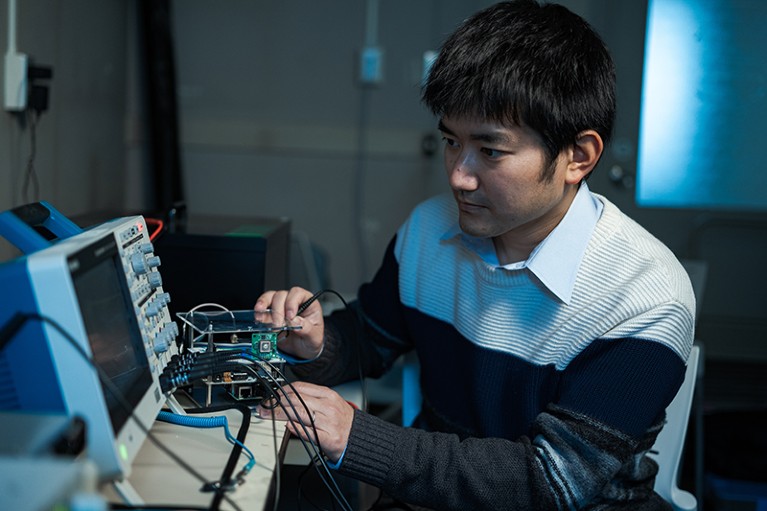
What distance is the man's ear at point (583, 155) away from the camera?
4.42 ft

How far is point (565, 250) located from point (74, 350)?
2.67ft

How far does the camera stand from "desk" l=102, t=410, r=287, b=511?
37.2 inches

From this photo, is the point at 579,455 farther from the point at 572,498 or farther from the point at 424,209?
the point at 424,209

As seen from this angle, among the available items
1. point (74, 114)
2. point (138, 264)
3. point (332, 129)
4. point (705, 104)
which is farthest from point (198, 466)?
point (705, 104)

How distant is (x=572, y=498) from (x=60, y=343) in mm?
731

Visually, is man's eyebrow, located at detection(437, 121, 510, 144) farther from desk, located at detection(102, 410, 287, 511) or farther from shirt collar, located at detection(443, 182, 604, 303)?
desk, located at detection(102, 410, 287, 511)

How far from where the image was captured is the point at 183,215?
1.99 meters

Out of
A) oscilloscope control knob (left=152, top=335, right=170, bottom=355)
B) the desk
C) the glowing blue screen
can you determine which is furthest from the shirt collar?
the glowing blue screen

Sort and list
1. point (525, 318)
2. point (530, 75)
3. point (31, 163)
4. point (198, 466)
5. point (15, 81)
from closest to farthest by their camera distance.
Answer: point (198, 466)
point (530, 75)
point (525, 318)
point (15, 81)
point (31, 163)

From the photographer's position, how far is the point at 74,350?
2.71ft

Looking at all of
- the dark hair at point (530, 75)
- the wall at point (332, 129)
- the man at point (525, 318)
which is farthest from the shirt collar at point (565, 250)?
the wall at point (332, 129)

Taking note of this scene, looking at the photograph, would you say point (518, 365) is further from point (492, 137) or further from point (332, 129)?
point (332, 129)

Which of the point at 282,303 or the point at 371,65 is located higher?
the point at 371,65

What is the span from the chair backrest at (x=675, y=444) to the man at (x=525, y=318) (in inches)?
4.0
